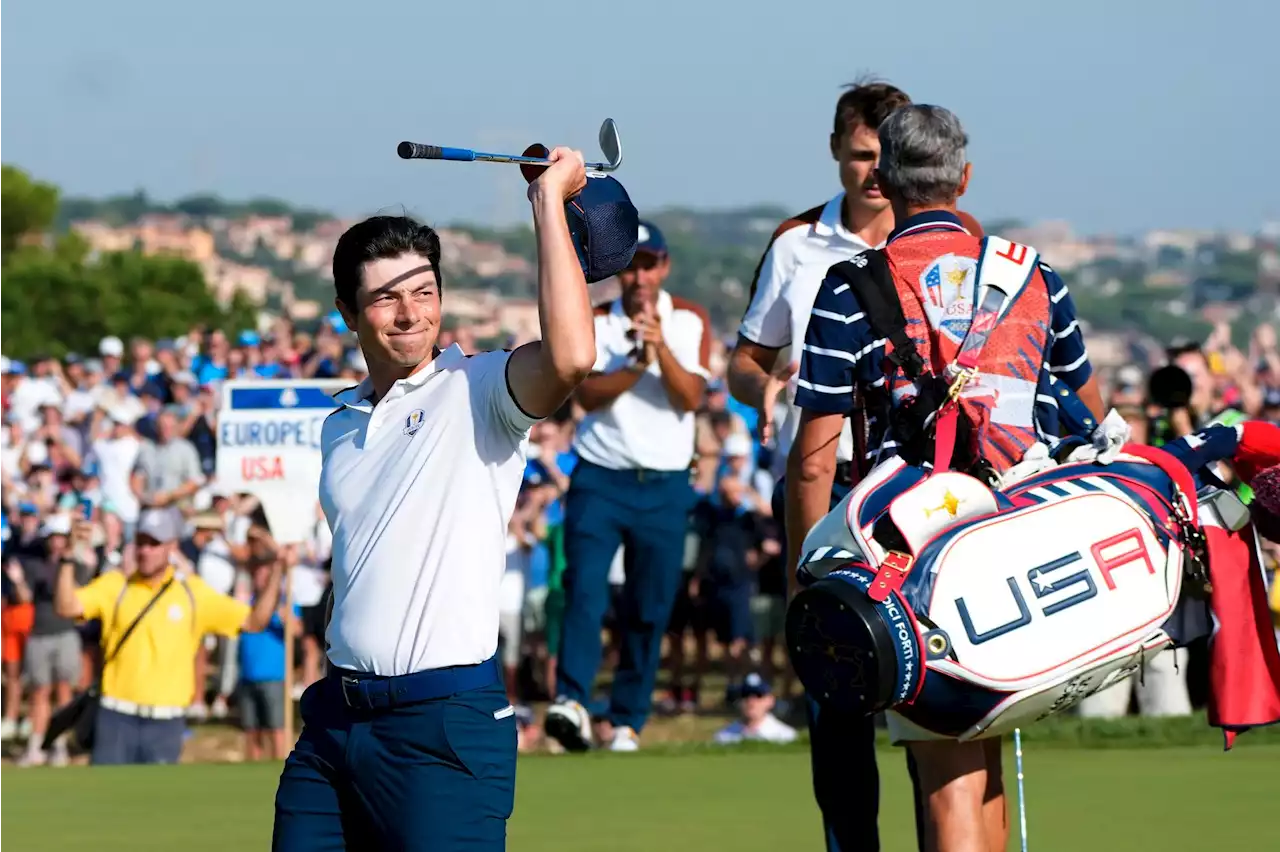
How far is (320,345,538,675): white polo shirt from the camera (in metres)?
4.46

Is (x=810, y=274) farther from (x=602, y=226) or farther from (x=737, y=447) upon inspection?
(x=737, y=447)

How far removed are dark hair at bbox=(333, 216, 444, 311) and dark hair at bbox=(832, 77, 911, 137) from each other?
235 cm

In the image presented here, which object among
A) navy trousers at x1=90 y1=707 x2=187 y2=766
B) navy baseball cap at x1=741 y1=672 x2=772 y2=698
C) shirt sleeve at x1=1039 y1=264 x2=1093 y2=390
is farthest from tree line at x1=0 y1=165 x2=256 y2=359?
shirt sleeve at x1=1039 y1=264 x2=1093 y2=390

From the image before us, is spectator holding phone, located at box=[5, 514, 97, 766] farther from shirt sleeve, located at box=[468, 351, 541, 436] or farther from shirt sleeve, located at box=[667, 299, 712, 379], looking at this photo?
→ shirt sleeve, located at box=[468, 351, 541, 436]

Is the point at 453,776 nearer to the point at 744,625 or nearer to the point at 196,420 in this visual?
the point at 744,625

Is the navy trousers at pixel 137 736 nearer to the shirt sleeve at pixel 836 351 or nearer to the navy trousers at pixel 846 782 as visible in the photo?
the navy trousers at pixel 846 782

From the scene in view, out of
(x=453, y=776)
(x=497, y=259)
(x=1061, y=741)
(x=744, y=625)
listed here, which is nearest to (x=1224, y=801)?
(x=1061, y=741)

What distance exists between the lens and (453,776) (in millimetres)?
4438

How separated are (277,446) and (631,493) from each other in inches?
150

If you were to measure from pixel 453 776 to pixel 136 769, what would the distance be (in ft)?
16.0

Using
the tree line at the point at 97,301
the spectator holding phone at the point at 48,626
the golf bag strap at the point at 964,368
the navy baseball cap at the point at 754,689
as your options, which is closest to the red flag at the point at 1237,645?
the golf bag strap at the point at 964,368

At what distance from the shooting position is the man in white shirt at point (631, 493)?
10.0 m

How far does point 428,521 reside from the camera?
4.48 m

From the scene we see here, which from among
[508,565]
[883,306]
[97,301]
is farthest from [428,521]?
[97,301]
